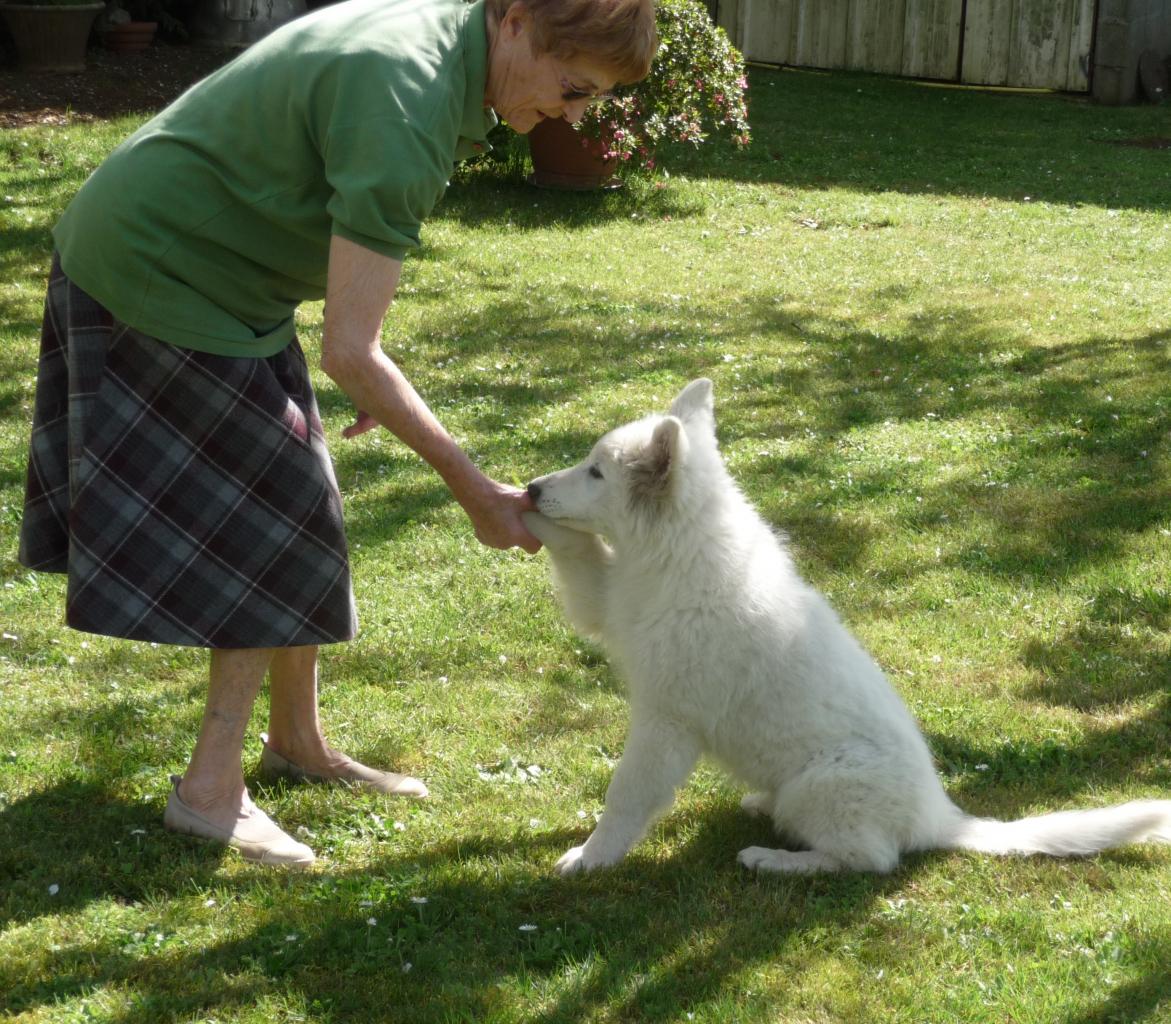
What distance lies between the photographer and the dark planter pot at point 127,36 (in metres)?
13.8

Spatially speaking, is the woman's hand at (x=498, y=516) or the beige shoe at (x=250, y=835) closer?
the woman's hand at (x=498, y=516)

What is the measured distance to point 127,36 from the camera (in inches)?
544

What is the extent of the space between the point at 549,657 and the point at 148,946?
190 cm

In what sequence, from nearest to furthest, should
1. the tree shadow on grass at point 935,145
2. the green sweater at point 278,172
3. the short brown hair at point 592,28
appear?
the green sweater at point 278,172 < the short brown hair at point 592,28 < the tree shadow on grass at point 935,145

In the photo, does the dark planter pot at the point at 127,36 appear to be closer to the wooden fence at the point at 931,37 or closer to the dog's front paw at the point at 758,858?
the wooden fence at the point at 931,37

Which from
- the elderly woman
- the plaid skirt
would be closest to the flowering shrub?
the elderly woman

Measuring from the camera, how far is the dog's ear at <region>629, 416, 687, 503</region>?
3.40 meters

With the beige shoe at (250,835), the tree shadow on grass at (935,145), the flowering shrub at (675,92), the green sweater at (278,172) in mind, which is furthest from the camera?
the tree shadow on grass at (935,145)

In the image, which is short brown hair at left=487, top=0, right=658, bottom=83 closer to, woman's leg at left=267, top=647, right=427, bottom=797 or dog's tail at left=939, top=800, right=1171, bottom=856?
woman's leg at left=267, top=647, right=427, bottom=797

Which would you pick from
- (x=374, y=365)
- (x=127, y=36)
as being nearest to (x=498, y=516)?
(x=374, y=365)

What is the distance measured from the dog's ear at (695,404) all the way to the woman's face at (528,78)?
1009 millimetres

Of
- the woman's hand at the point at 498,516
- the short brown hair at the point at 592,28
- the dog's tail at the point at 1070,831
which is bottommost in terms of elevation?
the dog's tail at the point at 1070,831

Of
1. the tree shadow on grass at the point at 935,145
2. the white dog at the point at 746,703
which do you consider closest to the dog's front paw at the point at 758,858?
the white dog at the point at 746,703

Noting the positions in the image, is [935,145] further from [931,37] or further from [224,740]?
[224,740]
